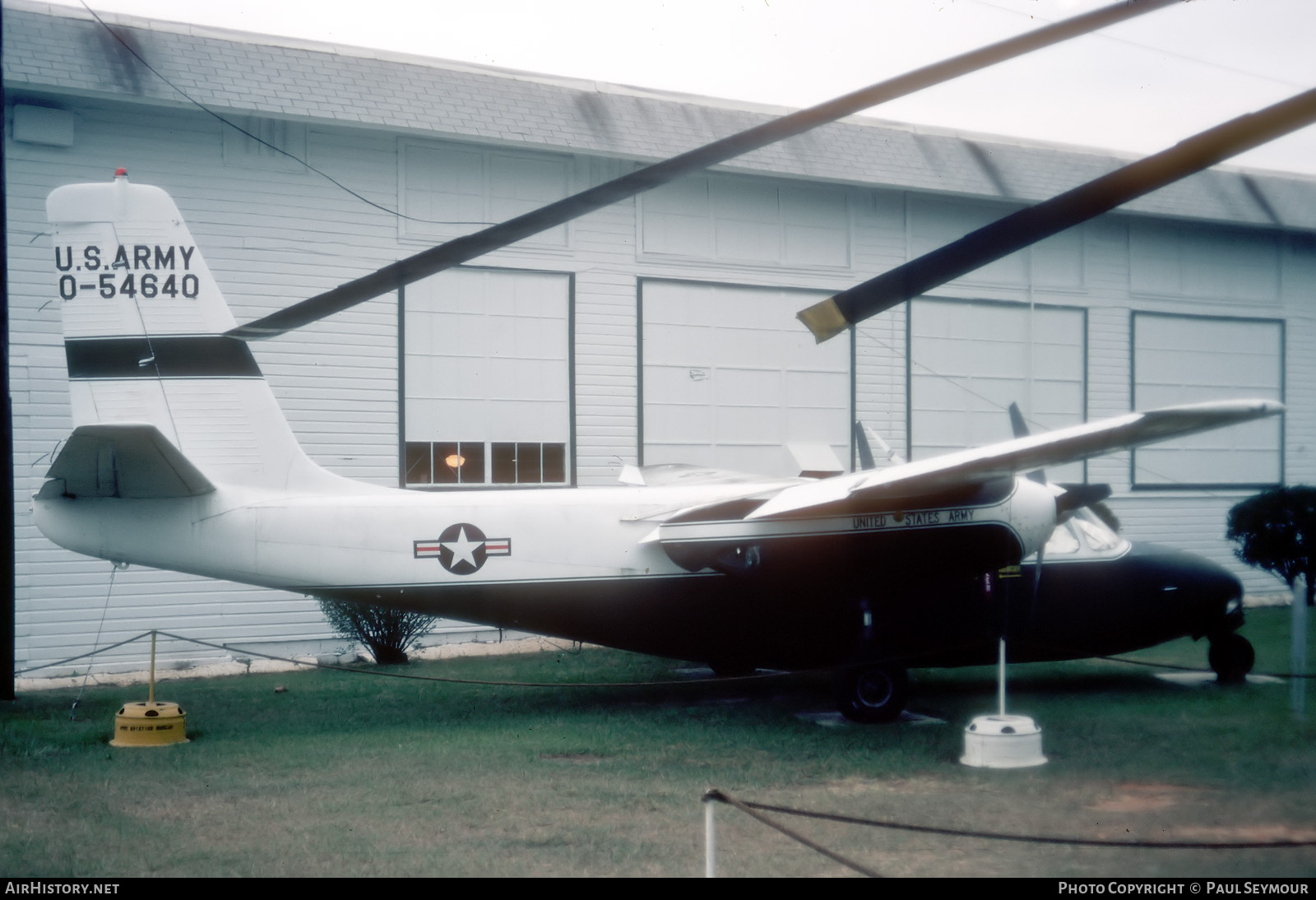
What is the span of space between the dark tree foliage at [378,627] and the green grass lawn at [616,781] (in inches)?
63.2

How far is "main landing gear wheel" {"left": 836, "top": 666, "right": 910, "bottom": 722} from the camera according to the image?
941 centimetres

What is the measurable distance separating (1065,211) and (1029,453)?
4.90m

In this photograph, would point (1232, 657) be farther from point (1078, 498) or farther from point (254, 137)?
point (254, 137)

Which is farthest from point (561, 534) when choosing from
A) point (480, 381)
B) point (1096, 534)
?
point (1096, 534)

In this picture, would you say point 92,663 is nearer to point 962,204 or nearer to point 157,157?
point 157,157

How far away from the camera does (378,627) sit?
13.1 metres

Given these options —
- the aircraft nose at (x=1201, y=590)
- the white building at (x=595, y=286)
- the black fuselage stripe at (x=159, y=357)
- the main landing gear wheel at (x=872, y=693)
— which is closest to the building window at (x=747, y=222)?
the white building at (x=595, y=286)

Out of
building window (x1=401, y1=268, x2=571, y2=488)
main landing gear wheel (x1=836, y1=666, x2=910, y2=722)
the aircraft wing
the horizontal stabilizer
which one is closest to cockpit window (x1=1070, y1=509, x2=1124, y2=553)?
main landing gear wheel (x1=836, y1=666, x2=910, y2=722)

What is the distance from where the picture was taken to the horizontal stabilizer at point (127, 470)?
783 centimetres

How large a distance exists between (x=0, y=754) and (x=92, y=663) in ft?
14.0

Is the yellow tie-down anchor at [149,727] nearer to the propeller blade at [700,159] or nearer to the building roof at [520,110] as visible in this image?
the propeller blade at [700,159]

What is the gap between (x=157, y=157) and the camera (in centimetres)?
1248

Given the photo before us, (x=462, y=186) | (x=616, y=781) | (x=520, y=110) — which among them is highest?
(x=520, y=110)

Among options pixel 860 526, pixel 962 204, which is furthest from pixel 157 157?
pixel 962 204
